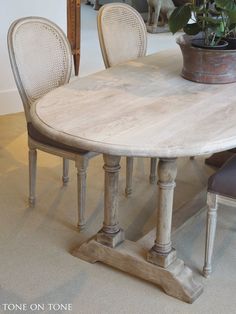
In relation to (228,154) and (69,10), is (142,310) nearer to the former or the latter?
(228,154)

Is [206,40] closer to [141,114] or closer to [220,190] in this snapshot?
[141,114]

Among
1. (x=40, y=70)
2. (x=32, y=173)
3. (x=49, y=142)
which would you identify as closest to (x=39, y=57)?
(x=40, y=70)

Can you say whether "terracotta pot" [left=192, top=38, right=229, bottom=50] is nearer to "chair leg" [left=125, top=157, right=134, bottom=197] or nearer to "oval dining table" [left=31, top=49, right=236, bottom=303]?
"oval dining table" [left=31, top=49, right=236, bottom=303]

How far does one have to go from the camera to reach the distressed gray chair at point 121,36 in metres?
2.86

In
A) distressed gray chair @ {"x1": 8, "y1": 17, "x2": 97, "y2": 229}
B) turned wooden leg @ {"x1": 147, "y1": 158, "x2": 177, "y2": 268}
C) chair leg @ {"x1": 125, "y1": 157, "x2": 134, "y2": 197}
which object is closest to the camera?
turned wooden leg @ {"x1": 147, "y1": 158, "x2": 177, "y2": 268}

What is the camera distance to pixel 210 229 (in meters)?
2.07

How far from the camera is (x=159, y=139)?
1.70 m

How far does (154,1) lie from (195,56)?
205 inches

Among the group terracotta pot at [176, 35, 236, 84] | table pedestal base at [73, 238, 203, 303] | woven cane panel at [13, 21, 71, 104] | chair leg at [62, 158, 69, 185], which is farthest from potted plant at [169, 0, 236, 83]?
chair leg at [62, 158, 69, 185]

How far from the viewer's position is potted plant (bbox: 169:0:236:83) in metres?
2.12

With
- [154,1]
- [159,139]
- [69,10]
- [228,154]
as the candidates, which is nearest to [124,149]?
[159,139]

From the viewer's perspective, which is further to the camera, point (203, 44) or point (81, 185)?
point (81, 185)

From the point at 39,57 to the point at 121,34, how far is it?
0.63 metres

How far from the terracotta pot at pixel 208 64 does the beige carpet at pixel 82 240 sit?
23.7 inches
